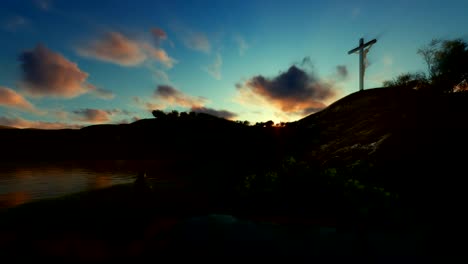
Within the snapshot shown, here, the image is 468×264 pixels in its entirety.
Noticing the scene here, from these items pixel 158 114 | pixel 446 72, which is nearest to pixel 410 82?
pixel 446 72

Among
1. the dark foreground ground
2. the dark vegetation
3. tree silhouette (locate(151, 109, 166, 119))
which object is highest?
tree silhouette (locate(151, 109, 166, 119))

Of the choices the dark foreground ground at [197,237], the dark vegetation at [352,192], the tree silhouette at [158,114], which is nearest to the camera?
the dark foreground ground at [197,237]

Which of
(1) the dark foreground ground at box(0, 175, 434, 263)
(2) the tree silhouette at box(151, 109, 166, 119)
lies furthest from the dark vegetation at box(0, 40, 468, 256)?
(2) the tree silhouette at box(151, 109, 166, 119)

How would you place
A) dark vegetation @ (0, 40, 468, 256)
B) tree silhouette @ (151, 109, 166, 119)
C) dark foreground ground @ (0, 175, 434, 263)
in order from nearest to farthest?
dark foreground ground @ (0, 175, 434, 263) → dark vegetation @ (0, 40, 468, 256) → tree silhouette @ (151, 109, 166, 119)

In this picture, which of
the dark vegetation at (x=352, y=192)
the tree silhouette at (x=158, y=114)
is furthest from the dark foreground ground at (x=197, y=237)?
the tree silhouette at (x=158, y=114)

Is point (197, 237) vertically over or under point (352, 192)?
under

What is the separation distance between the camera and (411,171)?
218 inches

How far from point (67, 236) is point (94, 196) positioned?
9.24ft

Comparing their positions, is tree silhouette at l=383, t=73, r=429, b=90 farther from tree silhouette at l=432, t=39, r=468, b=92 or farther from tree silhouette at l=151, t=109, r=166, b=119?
tree silhouette at l=151, t=109, r=166, b=119

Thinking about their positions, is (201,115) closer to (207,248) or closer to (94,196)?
(94,196)

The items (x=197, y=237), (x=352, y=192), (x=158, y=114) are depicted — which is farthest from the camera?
(x=158, y=114)

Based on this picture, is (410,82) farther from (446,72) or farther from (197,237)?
(197,237)

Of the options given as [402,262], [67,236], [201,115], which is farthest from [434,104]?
[201,115]

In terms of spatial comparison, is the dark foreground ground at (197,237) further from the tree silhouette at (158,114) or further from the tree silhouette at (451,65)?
the tree silhouette at (451,65)
